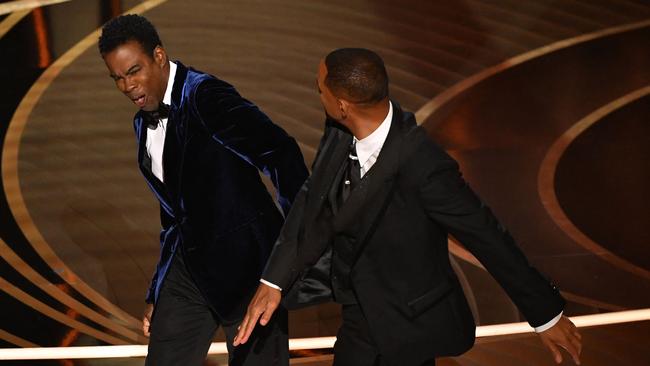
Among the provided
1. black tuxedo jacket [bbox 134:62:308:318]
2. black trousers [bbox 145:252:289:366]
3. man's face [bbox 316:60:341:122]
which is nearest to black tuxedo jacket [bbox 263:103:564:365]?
man's face [bbox 316:60:341:122]

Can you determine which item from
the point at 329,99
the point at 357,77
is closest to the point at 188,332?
the point at 329,99

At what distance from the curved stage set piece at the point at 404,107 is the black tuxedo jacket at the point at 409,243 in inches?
57.6

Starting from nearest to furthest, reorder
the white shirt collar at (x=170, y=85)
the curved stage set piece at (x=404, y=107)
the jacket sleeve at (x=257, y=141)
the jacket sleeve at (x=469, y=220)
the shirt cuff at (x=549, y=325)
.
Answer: the jacket sleeve at (x=469, y=220)
the shirt cuff at (x=549, y=325)
the jacket sleeve at (x=257, y=141)
the white shirt collar at (x=170, y=85)
the curved stage set piece at (x=404, y=107)

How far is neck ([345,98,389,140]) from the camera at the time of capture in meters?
2.50

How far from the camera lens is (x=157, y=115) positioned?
9.61ft

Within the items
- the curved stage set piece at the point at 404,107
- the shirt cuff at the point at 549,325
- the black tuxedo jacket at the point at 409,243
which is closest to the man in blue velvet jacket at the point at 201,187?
the black tuxedo jacket at the point at 409,243

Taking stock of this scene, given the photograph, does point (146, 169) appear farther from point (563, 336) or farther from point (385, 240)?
point (563, 336)

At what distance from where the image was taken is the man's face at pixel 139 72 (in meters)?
2.84

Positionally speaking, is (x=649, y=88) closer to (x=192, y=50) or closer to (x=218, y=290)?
(x=192, y=50)

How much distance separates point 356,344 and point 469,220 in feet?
1.66

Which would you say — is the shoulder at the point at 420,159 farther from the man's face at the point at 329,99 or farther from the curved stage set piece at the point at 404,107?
the curved stage set piece at the point at 404,107

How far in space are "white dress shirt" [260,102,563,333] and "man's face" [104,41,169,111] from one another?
2.24 ft

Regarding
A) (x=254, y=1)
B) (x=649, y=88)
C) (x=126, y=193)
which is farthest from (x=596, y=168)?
(x=254, y=1)

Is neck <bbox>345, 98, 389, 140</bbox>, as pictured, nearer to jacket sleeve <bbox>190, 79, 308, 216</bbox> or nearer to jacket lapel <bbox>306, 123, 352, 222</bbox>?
jacket lapel <bbox>306, 123, 352, 222</bbox>
